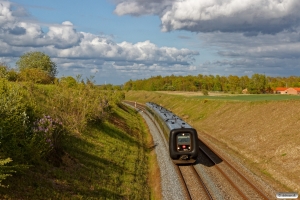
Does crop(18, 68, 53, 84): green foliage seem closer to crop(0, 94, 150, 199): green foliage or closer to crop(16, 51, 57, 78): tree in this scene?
crop(0, 94, 150, 199): green foliage

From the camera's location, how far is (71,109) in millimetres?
27203

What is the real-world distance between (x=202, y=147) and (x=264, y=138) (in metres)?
6.33

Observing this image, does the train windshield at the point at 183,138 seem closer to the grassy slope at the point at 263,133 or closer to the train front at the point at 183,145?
the train front at the point at 183,145

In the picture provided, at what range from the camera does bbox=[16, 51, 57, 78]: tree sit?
79.1m

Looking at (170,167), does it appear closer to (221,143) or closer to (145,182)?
(145,182)

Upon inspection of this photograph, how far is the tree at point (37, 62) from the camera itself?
259 ft

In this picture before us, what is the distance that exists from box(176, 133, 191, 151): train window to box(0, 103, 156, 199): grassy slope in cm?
351

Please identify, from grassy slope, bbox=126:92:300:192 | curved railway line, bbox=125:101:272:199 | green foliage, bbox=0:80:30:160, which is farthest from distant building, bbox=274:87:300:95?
green foliage, bbox=0:80:30:160

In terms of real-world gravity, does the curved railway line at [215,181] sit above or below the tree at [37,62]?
below

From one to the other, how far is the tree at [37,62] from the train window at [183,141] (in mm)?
59734

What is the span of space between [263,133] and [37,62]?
200ft

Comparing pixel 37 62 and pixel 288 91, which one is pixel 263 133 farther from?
pixel 288 91

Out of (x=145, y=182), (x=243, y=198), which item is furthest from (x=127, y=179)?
(x=243, y=198)

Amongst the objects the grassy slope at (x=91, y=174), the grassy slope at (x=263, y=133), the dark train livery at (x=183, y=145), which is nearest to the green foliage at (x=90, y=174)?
the grassy slope at (x=91, y=174)
